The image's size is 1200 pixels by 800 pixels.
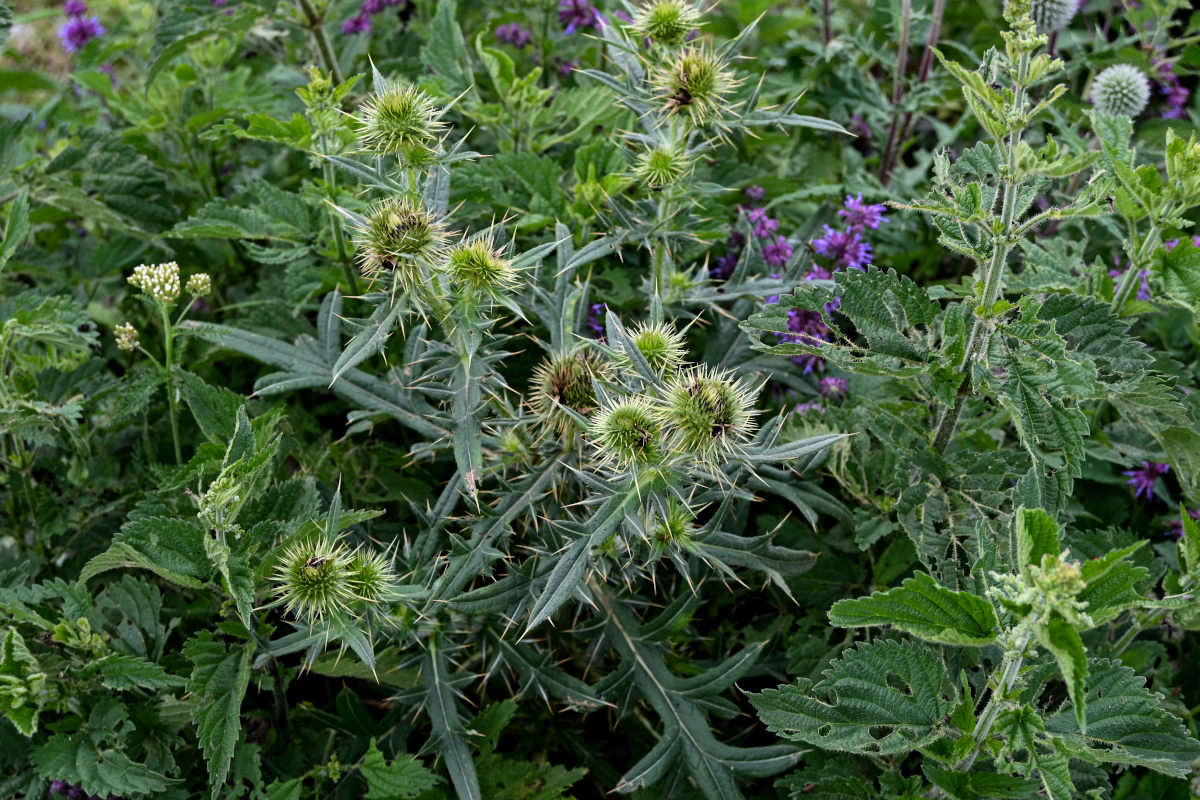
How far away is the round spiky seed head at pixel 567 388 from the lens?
2445mm

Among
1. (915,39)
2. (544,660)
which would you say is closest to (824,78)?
(915,39)

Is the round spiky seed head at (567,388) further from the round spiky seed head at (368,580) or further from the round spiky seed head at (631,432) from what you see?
the round spiky seed head at (368,580)

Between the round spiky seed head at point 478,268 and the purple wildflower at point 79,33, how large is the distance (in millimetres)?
3629

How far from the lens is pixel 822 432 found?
277 cm

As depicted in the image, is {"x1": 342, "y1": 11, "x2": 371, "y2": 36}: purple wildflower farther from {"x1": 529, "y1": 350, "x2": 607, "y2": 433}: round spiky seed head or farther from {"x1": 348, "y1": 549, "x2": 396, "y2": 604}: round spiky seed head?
{"x1": 348, "y1": 549, "x2": 396, "y2": 604}: round spiky seed head

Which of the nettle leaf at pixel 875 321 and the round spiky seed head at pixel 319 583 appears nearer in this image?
the round spiky seed head at pixel 319 583

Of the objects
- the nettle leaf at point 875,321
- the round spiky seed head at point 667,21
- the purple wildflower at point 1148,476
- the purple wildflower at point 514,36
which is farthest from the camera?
the purple wildflower at point 514,36

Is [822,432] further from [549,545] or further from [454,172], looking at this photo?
[454,172]

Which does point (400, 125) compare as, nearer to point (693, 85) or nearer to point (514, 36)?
point (693, 85)

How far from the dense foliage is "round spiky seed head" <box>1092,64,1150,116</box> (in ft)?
0.07

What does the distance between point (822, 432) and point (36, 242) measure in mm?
3574

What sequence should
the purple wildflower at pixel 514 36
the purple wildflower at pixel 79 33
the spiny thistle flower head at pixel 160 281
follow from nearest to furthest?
the spiny thistle flower head at pixel 160 281 < the purple wildflower at pixel 514 36 < the purple wildflower at pixel 79 33

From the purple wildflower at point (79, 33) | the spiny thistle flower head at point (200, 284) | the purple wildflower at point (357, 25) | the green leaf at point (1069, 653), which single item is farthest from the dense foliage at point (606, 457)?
the purple wildflower at point (79, 33)

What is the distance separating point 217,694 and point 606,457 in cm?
114
